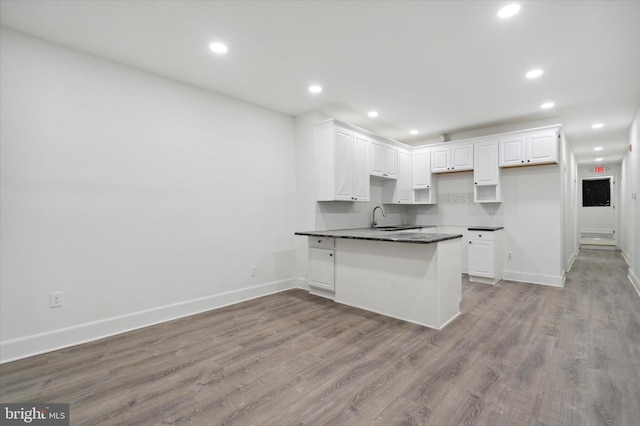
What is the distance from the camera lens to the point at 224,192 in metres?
3.91

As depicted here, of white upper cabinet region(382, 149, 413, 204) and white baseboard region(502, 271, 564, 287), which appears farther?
white upper cabinet region(382, 149, 413, 204)

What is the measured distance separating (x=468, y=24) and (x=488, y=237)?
11.2 feet

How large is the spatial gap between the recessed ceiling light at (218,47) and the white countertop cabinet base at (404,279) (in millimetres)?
2528

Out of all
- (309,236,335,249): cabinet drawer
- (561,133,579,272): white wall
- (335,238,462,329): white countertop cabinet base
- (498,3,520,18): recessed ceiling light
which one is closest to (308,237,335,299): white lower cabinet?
(309,236,335,249): cabinet drawer

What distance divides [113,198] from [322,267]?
2594 millimetres

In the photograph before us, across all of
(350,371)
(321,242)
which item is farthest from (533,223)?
(350,371)

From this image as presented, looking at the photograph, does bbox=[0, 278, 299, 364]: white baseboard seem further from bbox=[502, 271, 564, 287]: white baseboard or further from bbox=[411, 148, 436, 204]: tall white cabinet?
bbox=[502, 271, 564, 287]: white baseboard

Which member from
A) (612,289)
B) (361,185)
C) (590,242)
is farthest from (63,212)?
(590,242)

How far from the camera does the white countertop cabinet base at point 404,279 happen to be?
3049 millimetres

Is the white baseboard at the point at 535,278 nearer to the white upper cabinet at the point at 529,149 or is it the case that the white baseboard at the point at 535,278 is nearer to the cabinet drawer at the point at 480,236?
the cabinet drawer at the point at 480,236

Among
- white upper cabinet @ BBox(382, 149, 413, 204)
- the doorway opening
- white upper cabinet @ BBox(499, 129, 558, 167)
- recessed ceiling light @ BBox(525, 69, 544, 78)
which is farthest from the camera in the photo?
the doorway opening

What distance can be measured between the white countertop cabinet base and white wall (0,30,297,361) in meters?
1.41

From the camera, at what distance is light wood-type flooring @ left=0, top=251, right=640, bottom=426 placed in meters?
1.77

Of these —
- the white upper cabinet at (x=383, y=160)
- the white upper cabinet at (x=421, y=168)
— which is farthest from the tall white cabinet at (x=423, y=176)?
the white upper cabinet at (x=383, y=160)
